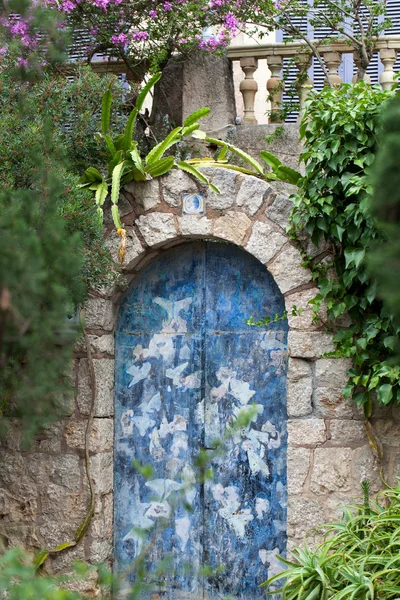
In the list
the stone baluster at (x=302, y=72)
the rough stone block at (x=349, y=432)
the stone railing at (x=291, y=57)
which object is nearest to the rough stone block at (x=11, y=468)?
Answer: the rough stone block at (x=349, y=432)

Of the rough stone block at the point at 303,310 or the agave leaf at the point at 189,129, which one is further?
the agave leaf at the point at 189,129

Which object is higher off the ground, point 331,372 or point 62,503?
point 331,372

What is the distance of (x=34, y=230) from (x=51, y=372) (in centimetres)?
38

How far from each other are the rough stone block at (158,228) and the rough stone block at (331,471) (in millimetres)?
1618

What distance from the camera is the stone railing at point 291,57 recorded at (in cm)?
598

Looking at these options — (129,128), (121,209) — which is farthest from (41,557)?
(129,128)

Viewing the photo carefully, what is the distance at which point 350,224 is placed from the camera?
482 centimetres

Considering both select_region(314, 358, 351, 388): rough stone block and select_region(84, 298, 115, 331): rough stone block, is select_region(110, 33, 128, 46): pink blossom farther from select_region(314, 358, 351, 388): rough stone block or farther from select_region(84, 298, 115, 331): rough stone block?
select_region(314, 358, 351, 388): rough stone block

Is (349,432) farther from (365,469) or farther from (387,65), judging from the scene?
(387,65)

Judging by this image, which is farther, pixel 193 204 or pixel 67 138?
pixel 193 204

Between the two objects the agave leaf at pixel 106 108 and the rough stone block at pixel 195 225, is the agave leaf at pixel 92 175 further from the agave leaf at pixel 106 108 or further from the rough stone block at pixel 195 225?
the rough stone block at pixel 195 225

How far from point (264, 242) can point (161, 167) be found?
0.80 meters

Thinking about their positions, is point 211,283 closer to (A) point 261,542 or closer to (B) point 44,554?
(A) point 261,542

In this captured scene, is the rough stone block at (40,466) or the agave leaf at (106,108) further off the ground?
the agave leaf at (106,108)
